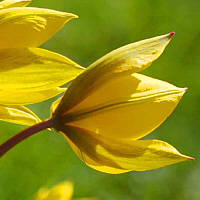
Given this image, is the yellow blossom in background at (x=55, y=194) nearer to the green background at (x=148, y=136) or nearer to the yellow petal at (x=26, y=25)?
the yellow petal at (x=26, y=25)

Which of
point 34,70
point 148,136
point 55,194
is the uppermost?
point 34,70

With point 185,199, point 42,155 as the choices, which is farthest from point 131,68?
point 185,199

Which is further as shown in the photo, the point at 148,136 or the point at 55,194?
the point at 148,136

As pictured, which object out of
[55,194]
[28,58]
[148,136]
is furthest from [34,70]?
[148,136]

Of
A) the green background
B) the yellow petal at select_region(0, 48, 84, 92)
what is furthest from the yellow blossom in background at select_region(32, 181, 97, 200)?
the green background

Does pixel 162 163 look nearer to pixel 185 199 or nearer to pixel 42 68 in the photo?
pixel 42 68

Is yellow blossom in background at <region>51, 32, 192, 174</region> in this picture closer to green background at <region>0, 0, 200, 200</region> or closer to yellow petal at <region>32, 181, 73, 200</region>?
yellow petal at <region>32, 181, 73, 200</region>

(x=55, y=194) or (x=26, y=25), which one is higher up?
(x=26, y=25)

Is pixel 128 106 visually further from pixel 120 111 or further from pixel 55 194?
pixel 55 194
